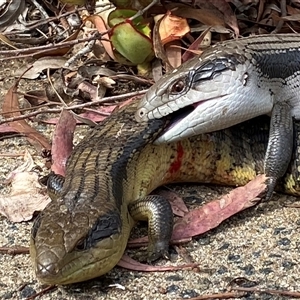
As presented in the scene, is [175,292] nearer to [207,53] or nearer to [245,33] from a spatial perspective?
[207,53]

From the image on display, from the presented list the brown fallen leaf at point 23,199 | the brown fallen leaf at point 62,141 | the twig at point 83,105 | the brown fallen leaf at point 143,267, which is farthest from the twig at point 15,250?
the twig at point 83,105

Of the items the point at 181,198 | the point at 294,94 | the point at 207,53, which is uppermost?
the point at 207,53

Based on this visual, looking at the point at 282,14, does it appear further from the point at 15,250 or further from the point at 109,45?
the point at 15,250

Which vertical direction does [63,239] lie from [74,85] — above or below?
above

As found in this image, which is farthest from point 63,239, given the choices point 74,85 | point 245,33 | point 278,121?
point 245,33

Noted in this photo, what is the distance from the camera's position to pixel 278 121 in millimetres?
4348

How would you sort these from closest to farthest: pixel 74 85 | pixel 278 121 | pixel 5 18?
pixel 278 121
pixel 74 85
pixel 5 18

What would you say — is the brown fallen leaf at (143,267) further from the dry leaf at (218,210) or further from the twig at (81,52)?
the twig at (81,52)

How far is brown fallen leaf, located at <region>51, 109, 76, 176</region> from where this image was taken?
181 inches

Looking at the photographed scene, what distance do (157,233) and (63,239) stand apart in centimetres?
53

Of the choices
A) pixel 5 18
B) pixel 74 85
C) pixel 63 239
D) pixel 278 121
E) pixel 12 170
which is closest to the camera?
pixel 63 239

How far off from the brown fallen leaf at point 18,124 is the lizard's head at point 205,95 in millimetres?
788

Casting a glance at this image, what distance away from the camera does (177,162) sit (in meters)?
4.51

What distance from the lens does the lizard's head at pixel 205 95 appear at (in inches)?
169
